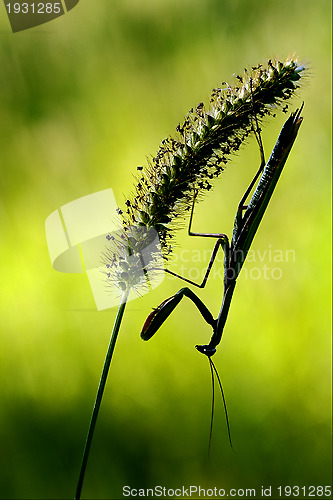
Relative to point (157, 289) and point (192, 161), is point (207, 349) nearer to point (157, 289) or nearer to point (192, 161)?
point (157, 289)

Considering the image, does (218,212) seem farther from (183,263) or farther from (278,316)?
(278,316)

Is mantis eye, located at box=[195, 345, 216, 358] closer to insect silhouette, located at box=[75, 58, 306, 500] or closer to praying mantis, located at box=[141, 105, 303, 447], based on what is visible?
praying mantis, located at box=[141, 105, 303, 447]

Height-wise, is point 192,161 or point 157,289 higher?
point 192,161

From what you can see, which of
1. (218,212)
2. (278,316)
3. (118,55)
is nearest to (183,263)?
(218,212)

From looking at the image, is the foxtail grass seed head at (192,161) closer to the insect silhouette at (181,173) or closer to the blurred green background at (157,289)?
the insect silhouette at (181,173)

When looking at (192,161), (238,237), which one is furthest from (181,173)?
(238,237)

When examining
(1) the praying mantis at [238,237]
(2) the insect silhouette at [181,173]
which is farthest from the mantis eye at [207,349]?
(2) the insect silhouette at [181,173]
